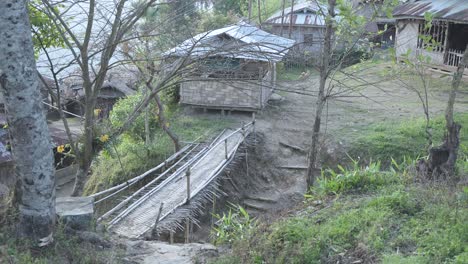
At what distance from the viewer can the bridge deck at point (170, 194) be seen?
7920 millimetres

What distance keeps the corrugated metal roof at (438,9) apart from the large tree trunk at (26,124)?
54.1ft

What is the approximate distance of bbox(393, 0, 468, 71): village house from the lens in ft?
59.7

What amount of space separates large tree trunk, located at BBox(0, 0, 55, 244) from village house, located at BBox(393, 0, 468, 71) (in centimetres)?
1679

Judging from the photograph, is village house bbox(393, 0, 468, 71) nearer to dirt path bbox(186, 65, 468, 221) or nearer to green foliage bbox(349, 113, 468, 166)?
dirt path bbox(186, 65, 468, 221)

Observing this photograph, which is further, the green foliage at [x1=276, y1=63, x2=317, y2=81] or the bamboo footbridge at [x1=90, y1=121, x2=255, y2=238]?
the green foliage at [x1=276, y1=63, x2=317, y2=81]

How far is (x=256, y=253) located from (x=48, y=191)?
2259 millimetres

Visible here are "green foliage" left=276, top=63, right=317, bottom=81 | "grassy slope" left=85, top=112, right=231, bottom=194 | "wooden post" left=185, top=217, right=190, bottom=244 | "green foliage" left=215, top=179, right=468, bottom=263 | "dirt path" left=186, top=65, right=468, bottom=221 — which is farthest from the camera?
"green foliage" left=276, top=63, right=317, bottom=81

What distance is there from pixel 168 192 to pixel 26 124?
5732mm

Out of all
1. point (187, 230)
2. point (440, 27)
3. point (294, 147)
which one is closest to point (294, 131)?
point (294, 147)

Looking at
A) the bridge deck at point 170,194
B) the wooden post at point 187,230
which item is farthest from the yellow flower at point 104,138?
the wooden post at point 187,230

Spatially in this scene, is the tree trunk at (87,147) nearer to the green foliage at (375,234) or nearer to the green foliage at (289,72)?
the green foliage at (375,234)

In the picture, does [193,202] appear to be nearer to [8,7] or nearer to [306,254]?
[306,254]

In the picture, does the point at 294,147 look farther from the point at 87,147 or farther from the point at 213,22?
the point at 87,147

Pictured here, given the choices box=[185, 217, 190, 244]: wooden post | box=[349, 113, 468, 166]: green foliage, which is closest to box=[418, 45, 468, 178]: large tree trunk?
box=[185, 217, 190, 244]: wooden post
